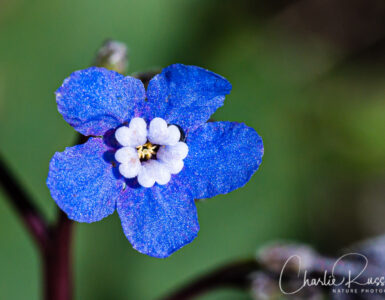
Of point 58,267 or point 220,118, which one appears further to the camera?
point 220,118

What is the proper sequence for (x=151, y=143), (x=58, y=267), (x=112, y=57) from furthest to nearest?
(x=58, y=267)
(x=112, y=57)
(x=151, y=143)

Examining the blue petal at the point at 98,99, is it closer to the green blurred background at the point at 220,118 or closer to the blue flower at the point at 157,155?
the blue flower at the point at 157,155

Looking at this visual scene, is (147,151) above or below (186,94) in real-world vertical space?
below

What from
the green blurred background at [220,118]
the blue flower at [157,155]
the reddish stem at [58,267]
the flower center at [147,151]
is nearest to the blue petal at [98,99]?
the blue flower at [157,155]

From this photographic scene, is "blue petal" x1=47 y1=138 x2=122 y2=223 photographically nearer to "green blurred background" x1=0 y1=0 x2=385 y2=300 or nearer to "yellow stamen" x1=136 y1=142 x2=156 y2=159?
"yellow stamen" x1=136 y1=142 x2=156 y2=159

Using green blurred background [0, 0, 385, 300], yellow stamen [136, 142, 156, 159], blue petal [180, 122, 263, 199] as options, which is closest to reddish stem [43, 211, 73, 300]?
yellow stamen [136, 142, 156, 159]

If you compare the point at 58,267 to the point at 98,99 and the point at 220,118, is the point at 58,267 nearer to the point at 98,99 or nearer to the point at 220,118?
the point at 98,99

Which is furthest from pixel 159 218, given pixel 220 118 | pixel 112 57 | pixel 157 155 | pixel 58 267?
pixel 220 118
